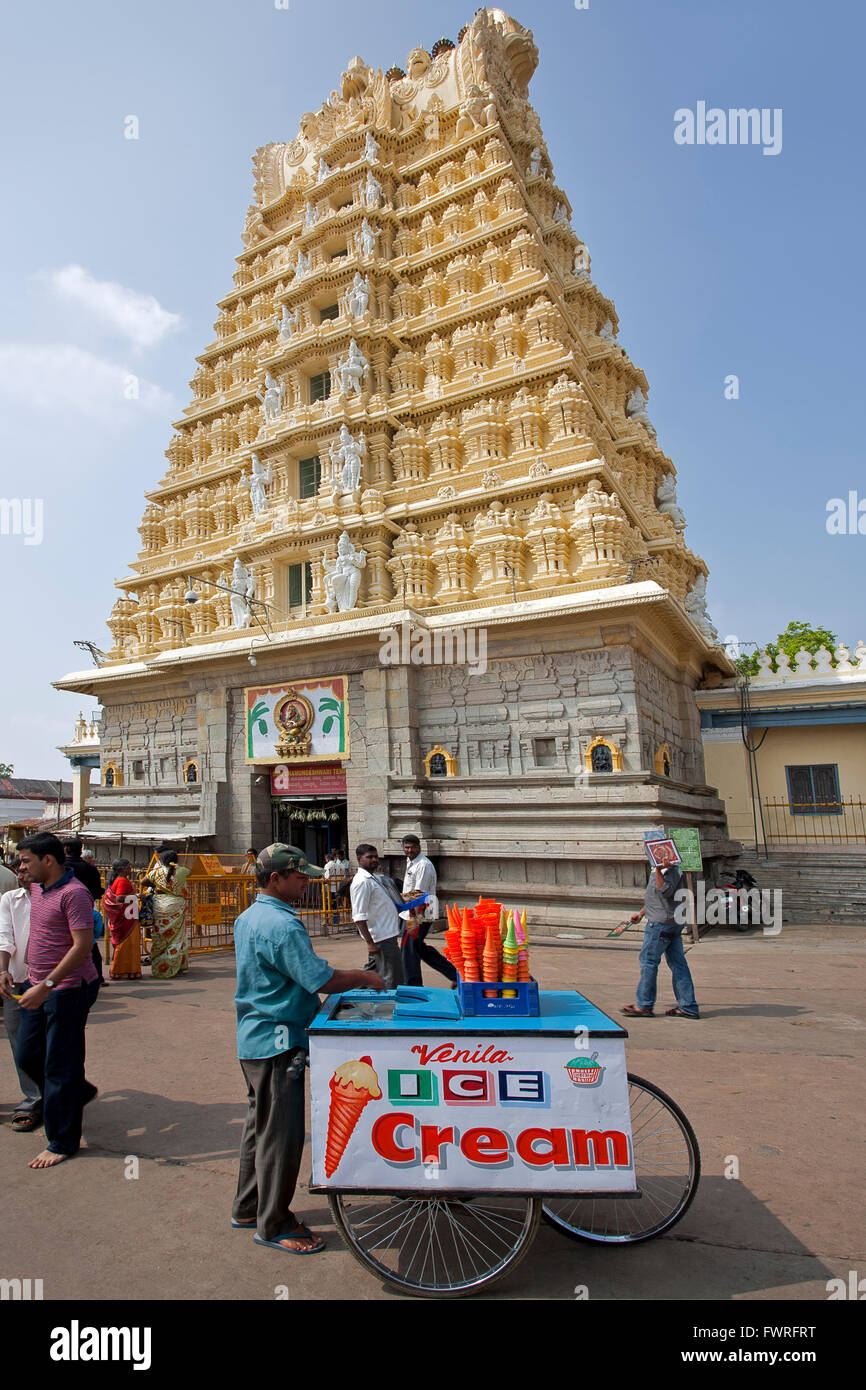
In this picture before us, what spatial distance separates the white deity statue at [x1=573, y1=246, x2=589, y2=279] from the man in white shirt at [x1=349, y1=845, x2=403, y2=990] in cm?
2153

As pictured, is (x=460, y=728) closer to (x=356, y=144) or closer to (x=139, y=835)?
(x=139, y=835)

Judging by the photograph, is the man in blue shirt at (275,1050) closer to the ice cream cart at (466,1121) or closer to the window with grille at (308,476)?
the ice cream cart at (466,1121)

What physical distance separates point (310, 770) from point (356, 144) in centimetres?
1856

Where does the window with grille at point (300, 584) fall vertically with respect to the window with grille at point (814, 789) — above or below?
above

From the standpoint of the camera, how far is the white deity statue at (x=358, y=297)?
19.2 meters

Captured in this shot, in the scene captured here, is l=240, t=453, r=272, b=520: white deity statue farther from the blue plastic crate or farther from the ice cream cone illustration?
the ice cream cone illustration

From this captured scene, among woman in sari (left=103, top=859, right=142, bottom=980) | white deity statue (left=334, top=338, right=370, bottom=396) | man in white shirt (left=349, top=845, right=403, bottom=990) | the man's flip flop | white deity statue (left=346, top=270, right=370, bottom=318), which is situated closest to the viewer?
the man's flip flop

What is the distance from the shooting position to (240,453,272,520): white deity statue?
64.2ft

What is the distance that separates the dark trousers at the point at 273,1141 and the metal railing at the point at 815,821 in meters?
17.8

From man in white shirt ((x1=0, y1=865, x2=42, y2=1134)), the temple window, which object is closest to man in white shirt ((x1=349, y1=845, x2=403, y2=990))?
man in white shirt ((x1=0, y1=865, x2=42, y2=1134))

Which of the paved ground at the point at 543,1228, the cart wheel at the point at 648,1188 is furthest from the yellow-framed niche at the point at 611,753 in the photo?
the cart wheel at the point at 648,1188

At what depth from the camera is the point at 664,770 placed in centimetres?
1541
